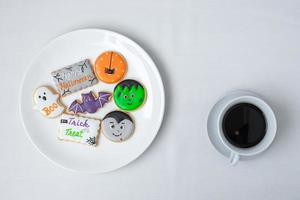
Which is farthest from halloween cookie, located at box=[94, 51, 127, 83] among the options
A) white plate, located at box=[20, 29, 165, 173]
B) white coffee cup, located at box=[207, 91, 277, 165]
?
white coffee cup, located at box=[207, 91, 277, 165]

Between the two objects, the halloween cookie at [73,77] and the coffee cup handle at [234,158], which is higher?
the coffee cup handle at [234,158]

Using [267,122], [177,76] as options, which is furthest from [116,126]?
[267,122]

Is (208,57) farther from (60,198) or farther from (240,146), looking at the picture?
(60,198)

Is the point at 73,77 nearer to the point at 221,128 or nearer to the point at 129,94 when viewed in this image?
the point at 129,94

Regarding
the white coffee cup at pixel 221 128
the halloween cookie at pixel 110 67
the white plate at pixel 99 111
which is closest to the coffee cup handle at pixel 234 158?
the white coffee cup at pixel 221 128

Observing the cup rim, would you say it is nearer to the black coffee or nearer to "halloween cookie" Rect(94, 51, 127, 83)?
the black coffee

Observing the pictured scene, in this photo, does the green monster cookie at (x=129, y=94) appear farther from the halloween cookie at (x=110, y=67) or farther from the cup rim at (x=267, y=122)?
the cup rim at (x=267, y=122)
